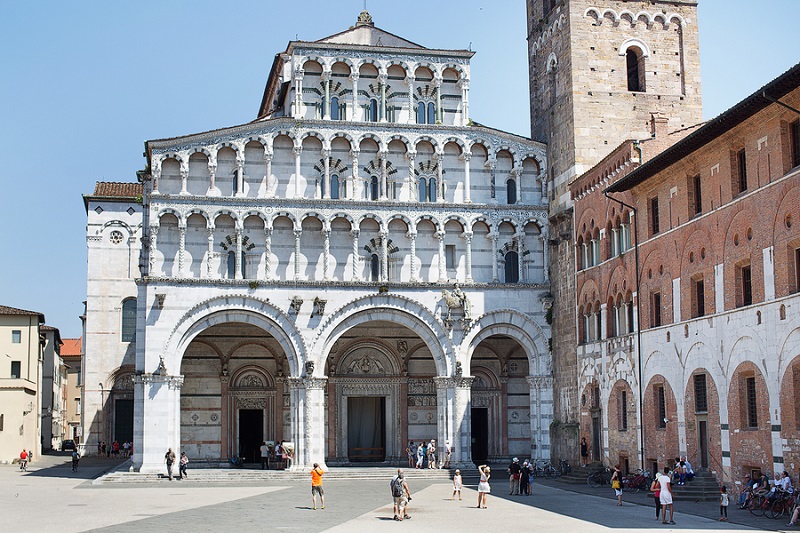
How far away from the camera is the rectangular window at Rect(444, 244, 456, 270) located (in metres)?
40.9

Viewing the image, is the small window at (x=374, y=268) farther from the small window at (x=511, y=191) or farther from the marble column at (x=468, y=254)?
the small window at (x=511, y=191)

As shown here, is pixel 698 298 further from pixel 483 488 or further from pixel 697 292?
pixel 483 488

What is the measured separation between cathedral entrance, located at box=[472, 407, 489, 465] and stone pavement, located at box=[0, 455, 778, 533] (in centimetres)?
632

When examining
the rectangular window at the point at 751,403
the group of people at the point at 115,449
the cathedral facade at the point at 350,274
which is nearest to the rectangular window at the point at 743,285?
the rectangular window at the point at 751,403

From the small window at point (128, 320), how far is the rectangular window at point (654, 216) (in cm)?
2857

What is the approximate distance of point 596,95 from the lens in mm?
39906

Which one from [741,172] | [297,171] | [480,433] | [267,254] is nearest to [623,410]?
[480,433]

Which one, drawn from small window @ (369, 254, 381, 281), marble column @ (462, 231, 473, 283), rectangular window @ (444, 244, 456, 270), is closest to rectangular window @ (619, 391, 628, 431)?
marble column @ (462, 231, 473, 283)

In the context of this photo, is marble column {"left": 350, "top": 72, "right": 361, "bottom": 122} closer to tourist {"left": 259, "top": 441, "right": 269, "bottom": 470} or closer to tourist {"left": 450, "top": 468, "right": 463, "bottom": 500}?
tourist {"left": 259, "top": 441, "right": 269, "bottom": 470}

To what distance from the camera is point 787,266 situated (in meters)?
24.8

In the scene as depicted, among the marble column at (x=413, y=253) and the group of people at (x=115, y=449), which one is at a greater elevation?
Result: the marble column at (x=413, y=253)

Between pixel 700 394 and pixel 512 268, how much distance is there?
12864 mm

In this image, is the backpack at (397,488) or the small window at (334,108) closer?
the backpack at (397,488)

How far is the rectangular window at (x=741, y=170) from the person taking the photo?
1079 inches
